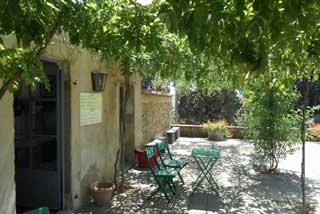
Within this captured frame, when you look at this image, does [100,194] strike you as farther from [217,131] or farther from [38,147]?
[217,131]

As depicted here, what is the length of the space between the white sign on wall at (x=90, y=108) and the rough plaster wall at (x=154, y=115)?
3.50 m

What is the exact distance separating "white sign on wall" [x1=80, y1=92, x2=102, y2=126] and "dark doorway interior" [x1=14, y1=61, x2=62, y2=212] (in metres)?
0.45

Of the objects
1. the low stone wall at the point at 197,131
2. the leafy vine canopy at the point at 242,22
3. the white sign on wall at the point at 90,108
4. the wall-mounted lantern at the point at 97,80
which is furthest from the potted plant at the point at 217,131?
the leafy vine canopy at the point at 242,22

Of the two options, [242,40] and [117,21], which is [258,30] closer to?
[242,40]

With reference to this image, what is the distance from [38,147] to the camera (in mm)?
4656

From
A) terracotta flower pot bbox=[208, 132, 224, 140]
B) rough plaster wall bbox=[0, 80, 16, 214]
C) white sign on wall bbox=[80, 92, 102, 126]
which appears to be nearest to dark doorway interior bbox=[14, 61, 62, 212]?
white sign on wall bbox=[80, 92, 102, 126]

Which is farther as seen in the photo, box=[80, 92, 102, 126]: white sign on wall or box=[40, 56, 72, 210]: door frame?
box=[80, 92, 102, 126]: white sign on wall

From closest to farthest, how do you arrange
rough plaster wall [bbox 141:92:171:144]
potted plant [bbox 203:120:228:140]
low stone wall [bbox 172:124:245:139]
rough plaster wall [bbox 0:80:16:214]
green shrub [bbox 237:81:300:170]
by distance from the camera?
1. rough plaster wall [bbox 0:80:16:214]
2. green shrub [bbox 237:81:300:170]
3. rough plaster wall [bbox 141:92:171:144]
4. potted plant [bbox 203:120:228:140]
5. low stone wall [bbox 172:124:245:139]

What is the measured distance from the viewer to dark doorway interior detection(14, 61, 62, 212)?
4508 millimetres

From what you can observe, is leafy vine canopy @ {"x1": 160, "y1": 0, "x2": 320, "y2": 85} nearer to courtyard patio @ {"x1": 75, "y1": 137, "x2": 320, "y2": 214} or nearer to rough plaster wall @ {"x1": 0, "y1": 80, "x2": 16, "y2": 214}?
rough plaster wall @ {"x1": 0, "y1": 80, "x2": 16, "y2": 214}

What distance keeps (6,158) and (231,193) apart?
3940 mm

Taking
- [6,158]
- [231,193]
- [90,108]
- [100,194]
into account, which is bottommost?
[231,193]

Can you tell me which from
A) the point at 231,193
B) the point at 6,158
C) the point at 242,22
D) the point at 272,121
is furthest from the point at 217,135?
the point at 242,22

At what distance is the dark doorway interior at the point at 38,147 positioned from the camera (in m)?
4.51
